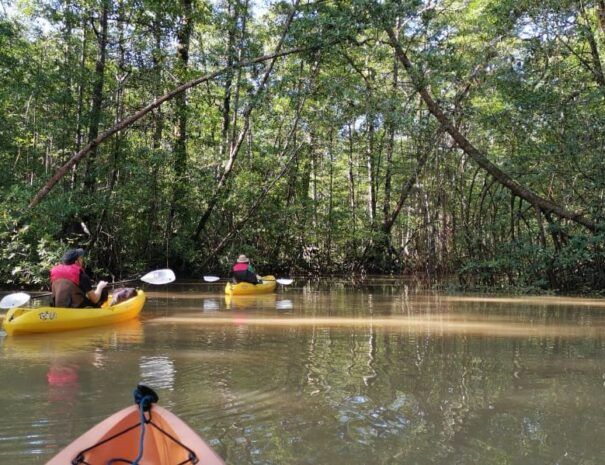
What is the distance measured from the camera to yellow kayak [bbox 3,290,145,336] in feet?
22.2

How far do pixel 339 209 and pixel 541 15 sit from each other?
31.1ft

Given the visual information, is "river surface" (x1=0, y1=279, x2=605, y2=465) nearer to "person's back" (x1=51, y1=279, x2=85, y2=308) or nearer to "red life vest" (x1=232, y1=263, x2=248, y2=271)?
"person's back" (x1=51, y1=279, x2=85, y2=308)

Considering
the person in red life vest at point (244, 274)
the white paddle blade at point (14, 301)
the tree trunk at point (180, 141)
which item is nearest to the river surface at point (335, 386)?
the white paddle blade at point (14, 301)

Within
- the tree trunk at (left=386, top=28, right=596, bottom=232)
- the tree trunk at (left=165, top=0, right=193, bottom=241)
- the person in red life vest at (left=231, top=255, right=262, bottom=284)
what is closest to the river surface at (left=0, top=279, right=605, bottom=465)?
the person in red life vest at (left=231, top=255, right=262, bottom=284)

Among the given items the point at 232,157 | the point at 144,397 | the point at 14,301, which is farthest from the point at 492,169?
the point at 144,397

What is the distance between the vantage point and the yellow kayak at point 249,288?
40.0ft

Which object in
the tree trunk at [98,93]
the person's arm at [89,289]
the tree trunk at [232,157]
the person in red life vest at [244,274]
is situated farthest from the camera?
the tree trunk at [232,157]

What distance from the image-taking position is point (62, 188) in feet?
48.0

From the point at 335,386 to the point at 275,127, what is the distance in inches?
586

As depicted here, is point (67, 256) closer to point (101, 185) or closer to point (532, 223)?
point (101, 185)

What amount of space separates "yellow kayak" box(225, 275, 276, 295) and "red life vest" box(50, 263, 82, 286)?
4995 millimetres

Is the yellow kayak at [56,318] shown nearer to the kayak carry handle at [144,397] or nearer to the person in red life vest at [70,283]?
the person in red life vest at [70,283]

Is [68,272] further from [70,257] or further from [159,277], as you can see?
[159,277]

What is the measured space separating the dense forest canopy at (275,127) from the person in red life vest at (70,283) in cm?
441
